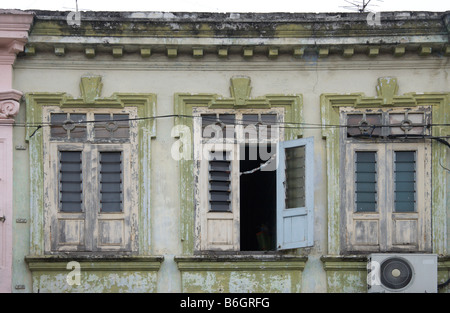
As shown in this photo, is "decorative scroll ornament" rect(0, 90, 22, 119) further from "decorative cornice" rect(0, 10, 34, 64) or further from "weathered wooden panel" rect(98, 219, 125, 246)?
"weathered wooden panel" rect(98, 219, 125, 246)

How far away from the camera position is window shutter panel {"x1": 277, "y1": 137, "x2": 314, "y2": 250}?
17.0 meters

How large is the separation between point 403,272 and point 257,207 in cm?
434

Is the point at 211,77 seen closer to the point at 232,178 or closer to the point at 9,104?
the point at 232,178

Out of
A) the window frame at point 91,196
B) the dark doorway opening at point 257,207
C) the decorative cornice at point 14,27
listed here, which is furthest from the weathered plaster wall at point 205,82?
the dark doorway opening at point 257,207

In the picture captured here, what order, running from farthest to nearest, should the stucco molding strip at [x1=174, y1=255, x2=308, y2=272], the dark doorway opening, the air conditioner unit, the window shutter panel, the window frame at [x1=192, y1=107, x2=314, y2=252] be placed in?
1. the dark doorway opening
2. the window frame at [x1=192, y1=107, x2=314, y2=252]
3. the stucco molding strip at [x1=174, y1=255, x2=308, y2=272]
4. the window shutter panel
5. the air conditioner unit

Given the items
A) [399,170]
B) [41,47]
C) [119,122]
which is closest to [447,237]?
[399,170]

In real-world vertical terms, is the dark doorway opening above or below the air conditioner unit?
above

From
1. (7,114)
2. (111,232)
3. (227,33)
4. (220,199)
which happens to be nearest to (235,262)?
(220,199)

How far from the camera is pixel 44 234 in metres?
17.2

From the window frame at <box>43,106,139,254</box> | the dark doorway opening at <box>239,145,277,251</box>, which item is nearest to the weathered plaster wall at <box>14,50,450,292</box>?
the window frame at <box>43,106,139,254</box>

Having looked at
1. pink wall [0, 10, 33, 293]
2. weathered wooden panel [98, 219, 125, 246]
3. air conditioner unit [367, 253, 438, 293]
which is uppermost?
pink wall [0, 10, 33, 293]

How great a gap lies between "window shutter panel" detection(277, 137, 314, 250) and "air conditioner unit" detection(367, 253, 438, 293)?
916 mm

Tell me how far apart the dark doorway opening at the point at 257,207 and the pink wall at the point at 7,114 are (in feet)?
10.4
